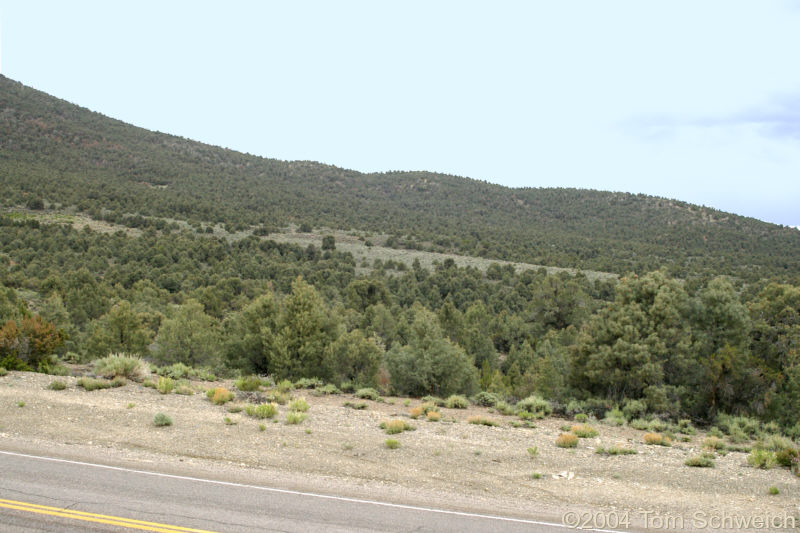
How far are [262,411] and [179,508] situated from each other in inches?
217

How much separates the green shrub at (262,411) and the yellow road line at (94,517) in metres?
5.88

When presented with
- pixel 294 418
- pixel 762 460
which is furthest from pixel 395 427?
pixel 762 460

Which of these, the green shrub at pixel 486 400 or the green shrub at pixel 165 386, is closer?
the green shrub at pixel 165 386

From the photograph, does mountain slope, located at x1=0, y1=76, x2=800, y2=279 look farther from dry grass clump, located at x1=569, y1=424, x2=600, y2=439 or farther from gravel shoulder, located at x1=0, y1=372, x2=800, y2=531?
gravel shoulder, located at x1=0, y1=372, x2=800, y2=531

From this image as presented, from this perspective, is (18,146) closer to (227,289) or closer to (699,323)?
(227,289)

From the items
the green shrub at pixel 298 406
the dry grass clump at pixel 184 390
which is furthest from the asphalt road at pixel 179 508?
the dry grass clump at pixel 184 390

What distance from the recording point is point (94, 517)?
6473 mm

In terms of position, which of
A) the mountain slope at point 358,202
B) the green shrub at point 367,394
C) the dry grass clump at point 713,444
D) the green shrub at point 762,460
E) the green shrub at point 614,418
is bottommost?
the green shrub at point 367,394

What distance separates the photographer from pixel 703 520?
7680 millimetres

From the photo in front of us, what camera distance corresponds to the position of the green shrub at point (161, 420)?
11219 millimetres

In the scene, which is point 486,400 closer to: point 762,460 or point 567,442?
point 567,442

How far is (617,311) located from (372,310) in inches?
794

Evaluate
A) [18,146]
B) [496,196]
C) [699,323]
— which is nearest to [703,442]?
[699,323]

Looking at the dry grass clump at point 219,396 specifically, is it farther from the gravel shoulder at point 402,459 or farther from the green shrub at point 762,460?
the green shrub at point 762,460
